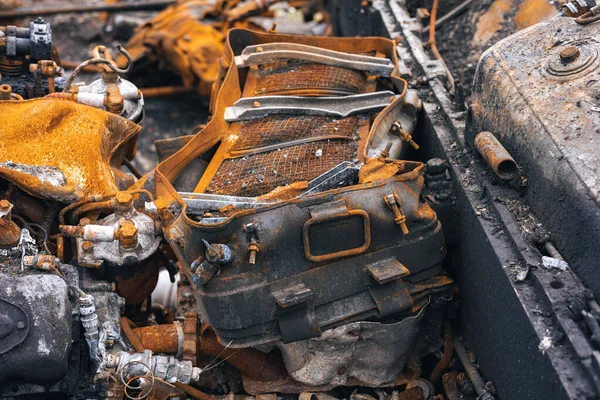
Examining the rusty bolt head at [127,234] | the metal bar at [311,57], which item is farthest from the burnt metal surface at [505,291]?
the rusty bolt head at [127,234]

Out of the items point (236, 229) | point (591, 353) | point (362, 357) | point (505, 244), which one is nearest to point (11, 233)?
point (236, 229)

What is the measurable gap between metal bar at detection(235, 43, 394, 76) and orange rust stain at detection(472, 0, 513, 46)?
826mm

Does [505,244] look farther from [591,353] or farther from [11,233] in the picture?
[11,233]

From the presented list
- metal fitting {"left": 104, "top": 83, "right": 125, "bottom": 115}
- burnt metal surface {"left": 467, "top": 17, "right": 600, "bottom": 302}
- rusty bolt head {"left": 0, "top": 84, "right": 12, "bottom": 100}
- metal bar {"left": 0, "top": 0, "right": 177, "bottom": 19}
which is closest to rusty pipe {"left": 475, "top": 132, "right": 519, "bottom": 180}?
burnt metal surface {"left": 467, "top": 17, "right": 600, "bottom": 302}

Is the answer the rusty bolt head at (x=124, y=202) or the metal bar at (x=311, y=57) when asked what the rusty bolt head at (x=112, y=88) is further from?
the rusty bolt head at (x=124, y=202)

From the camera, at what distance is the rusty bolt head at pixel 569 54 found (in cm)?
329

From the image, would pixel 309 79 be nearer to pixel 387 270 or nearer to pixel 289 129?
pixel 289 129

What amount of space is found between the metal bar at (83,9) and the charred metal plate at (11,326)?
18.1 feet

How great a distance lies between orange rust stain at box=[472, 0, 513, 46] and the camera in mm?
4750

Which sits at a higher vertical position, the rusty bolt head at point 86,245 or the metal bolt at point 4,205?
the metal bolt at point 4,205

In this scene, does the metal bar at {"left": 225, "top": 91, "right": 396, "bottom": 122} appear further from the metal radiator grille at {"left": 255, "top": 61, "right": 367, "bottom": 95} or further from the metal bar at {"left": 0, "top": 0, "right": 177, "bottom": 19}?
the metal bar at {"left": 0, "top": 0, "right": 177, "bottom": 19}

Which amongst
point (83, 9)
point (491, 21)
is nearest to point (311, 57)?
point (491, 21)

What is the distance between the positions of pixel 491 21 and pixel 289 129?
175 centimetres

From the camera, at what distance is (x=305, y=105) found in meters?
4.04
